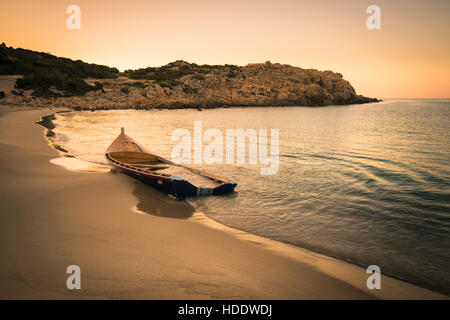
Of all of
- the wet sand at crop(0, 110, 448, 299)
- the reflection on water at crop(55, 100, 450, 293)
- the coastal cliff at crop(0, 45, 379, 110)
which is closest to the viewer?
the wet sand at crop(0, 110, 448, 299)

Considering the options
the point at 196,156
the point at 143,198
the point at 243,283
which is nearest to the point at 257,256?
the point at 243,283

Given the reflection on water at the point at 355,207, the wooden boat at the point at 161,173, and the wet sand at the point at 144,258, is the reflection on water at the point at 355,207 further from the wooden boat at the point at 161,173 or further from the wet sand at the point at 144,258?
the wet sand at the point at 144,258

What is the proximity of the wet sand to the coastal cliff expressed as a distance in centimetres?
4515

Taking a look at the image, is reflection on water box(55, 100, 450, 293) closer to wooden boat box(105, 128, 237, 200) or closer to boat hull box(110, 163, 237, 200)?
boat hull box(110, 163, 237, 200)

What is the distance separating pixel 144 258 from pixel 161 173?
4796mm

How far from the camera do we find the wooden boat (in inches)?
327

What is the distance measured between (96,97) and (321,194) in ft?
197

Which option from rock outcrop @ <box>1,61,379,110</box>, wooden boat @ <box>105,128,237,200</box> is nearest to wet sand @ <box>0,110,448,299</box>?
wooden boat @ <box>105,128,237,200</box>

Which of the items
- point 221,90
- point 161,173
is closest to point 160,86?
point 221,90

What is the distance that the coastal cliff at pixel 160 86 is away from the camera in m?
51.6

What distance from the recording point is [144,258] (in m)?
4.44

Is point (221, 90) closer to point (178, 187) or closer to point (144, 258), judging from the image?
point (178, 187)

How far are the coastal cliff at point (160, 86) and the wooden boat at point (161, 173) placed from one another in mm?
39950

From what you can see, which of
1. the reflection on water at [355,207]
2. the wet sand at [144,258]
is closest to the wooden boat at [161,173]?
the reflection on water at [355,207]
